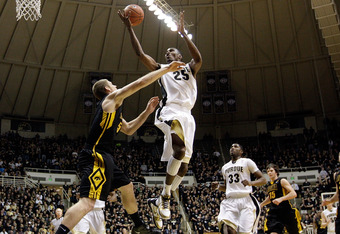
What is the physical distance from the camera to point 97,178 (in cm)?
566

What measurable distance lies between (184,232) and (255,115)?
15053 millimetres

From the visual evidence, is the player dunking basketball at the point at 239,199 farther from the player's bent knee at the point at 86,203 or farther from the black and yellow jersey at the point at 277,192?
the player's bent knee at the point at 86,203

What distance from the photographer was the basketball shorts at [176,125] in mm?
7316

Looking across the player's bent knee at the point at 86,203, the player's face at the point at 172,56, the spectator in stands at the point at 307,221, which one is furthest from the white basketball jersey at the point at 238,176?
the spectator in stands at the point at 307,221

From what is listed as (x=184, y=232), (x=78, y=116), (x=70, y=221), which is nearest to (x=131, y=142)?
(x=78, y=116)

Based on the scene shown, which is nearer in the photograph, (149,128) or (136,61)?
(136,61)

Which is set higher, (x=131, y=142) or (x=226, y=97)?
(x=226, y=97)

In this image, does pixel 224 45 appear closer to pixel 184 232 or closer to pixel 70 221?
pixel 184 232

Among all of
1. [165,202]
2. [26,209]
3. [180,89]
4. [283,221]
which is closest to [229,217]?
[283,221]

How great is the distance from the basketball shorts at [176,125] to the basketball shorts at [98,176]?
5.29 ft

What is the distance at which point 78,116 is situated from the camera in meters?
34.0

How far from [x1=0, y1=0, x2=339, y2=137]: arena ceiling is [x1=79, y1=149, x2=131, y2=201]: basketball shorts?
22.5 m

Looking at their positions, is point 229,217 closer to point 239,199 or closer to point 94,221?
point 239,199

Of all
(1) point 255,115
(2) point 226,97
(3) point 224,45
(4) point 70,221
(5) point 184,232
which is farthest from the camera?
(1) point 255,115
